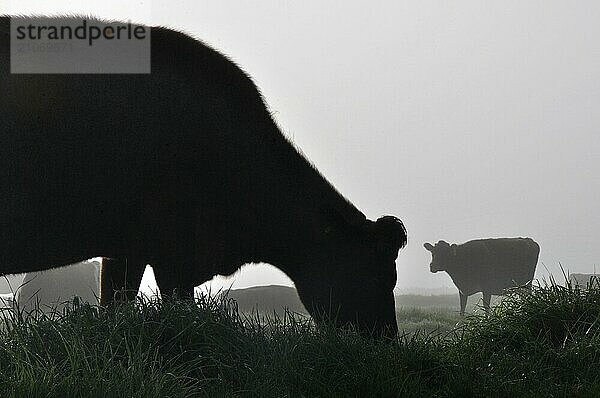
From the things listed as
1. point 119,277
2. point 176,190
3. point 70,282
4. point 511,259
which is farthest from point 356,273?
point 511,259

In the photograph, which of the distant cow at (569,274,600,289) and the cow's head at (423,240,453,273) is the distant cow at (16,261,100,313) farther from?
the cow's head at (423,240,453,273)

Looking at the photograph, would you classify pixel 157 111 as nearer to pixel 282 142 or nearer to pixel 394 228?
pixel 282 142

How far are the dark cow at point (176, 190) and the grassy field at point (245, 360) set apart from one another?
1.99 feet

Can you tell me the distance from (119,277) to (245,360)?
169 cm

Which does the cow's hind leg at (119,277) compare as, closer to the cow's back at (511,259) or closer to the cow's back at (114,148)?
the cow's back at (114,148)

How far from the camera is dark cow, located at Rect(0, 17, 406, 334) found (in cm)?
469

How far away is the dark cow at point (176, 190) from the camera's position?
15.4 ft

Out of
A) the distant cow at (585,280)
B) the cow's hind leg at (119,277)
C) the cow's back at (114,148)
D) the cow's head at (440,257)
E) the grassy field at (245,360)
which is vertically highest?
the cow's back at (114,148)

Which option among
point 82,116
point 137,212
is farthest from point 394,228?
point 82,116

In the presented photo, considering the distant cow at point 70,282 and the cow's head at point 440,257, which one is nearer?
the distant cow at point 70,282

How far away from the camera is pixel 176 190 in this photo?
4930 mm

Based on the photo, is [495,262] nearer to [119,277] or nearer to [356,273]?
[356,273]

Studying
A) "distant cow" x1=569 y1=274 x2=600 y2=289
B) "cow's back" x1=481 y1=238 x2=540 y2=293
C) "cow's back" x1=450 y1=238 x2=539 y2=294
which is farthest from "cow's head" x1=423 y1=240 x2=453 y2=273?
"distant cow" x1=569 y1=274 x2=600 y2=289

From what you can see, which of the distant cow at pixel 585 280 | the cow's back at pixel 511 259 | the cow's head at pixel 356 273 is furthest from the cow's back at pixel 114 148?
the cow's back at pixel 511 259
